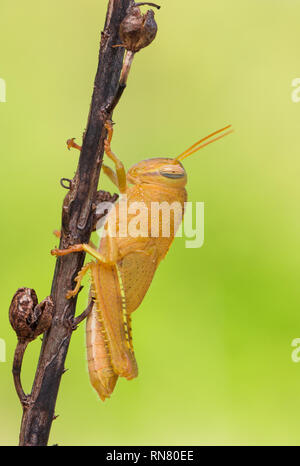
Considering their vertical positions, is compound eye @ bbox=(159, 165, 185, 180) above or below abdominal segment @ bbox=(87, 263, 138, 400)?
above

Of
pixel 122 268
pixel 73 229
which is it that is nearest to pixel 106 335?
pixel 122 268

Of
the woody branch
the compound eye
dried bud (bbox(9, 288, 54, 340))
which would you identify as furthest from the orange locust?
dried bud (bbox(9, 288, 54, 340))

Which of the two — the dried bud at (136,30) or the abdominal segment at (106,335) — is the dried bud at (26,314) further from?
the dried bud at (136,30)

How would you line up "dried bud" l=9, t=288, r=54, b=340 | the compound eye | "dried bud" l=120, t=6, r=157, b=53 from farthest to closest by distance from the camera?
the compound eye
"dried bud" l=9, t=288, r=54, b=340
"dried bud" l=120, t=6, r=157, b=53

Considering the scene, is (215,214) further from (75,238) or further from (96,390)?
(75,238)

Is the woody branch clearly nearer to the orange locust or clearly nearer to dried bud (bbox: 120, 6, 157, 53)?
dried bud (bbox: 120, 6, 157, 53)

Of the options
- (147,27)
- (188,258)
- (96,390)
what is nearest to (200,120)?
(188,258)
